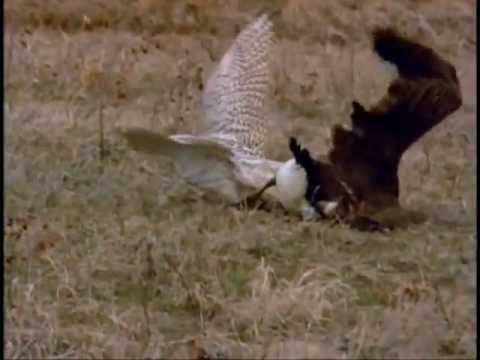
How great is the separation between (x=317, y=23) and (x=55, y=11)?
1524 millimetres

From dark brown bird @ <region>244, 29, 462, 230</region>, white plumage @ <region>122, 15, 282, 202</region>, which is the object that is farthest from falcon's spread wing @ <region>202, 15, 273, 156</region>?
dark brown bird @ <region>244, 29, 462, 230</region>

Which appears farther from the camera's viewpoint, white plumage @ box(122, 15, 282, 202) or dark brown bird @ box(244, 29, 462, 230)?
white plumage @ box(122, 15, 282, 202)

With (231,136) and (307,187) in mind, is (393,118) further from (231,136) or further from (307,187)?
(231,136)

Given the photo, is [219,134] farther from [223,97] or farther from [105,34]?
[105,34]

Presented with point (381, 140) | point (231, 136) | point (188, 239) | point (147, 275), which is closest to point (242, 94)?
point (231, 136)

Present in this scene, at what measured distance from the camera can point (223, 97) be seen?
6.55m

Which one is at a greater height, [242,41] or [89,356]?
[242,41]

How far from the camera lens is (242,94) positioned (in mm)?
6590

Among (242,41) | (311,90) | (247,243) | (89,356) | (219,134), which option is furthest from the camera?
(311,90)

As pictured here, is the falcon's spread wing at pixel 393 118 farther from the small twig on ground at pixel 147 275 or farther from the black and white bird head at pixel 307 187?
the small twig on ground at pixel 147 275

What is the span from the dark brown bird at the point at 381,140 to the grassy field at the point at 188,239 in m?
0.13

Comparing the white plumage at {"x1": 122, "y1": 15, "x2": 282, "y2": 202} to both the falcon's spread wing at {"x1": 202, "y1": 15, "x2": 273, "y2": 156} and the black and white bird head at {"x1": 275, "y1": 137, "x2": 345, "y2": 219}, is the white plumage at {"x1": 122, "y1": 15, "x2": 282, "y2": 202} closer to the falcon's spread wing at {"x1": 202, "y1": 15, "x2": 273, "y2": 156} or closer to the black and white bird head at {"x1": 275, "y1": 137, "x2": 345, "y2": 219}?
the falcon's spread wing at {"x1": 202, "y1": 15, "x2": 273, "y2": 156}

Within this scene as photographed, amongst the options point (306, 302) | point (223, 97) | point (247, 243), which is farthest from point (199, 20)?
point (306, 302)

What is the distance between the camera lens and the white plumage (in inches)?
233
